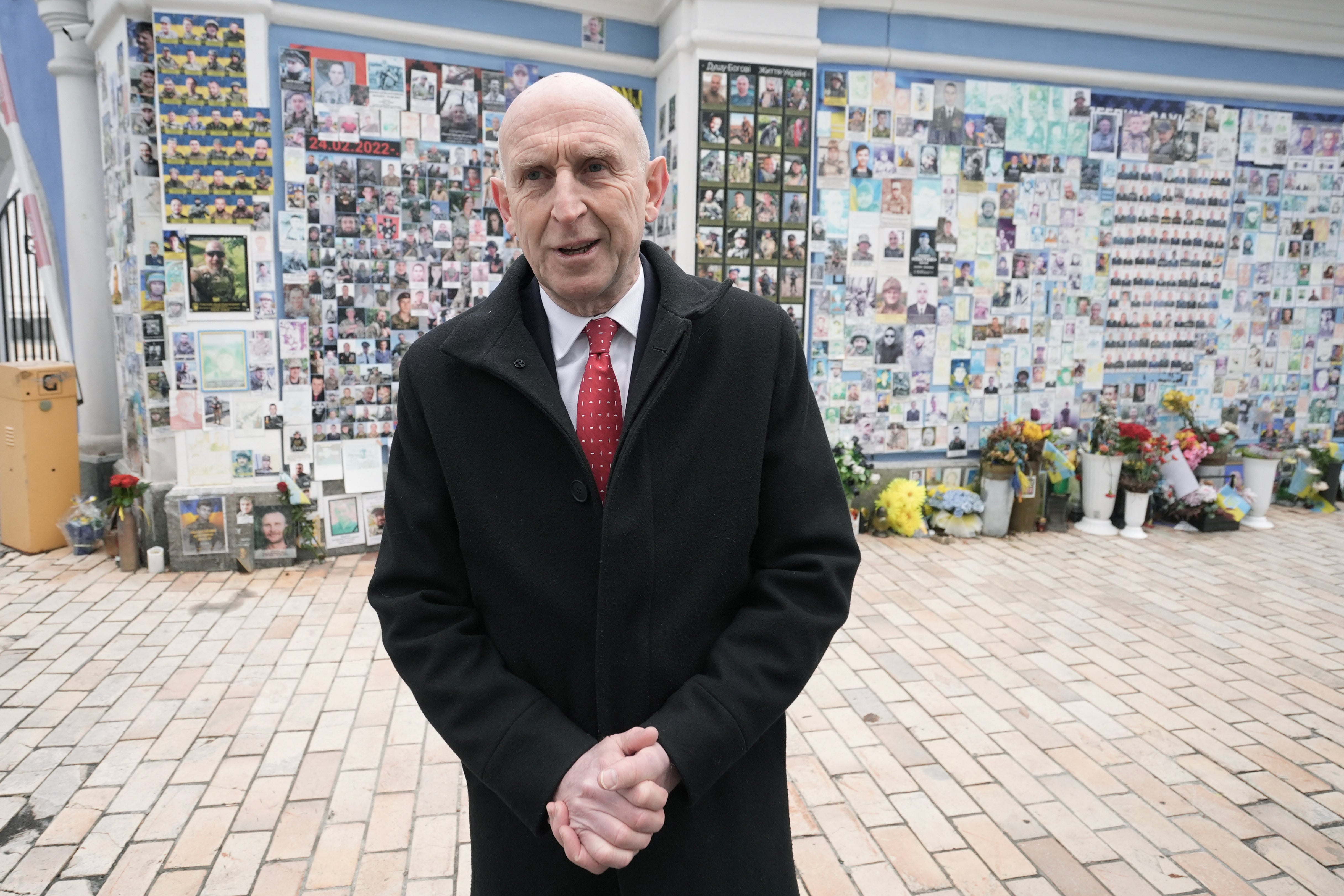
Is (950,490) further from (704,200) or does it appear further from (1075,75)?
(1075,75)

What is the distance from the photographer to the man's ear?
1.62m

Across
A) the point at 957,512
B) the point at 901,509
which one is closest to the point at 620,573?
the point at 901,509

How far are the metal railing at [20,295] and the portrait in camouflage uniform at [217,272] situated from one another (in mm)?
2152

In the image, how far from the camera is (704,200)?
596 centimetres

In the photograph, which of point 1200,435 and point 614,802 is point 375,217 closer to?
point 614,802

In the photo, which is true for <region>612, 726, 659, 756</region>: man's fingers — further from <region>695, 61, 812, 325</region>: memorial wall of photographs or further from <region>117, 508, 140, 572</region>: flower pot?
<region>117, 508, 140, 572</region>: flower pot

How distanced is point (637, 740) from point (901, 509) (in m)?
5.47

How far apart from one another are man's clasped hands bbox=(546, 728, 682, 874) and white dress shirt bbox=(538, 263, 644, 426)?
1.98 feet

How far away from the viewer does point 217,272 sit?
17.4 ft

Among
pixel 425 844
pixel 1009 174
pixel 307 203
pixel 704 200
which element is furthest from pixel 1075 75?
pixel 425 844

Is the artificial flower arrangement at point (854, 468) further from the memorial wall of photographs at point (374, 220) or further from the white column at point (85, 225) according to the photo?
the white column at point (85, 225)

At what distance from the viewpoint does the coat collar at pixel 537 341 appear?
4.77ft

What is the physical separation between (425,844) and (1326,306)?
8639 mm

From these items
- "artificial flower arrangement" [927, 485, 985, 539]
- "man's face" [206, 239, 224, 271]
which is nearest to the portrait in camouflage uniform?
"man's face" [206, 239, 224, 271]
